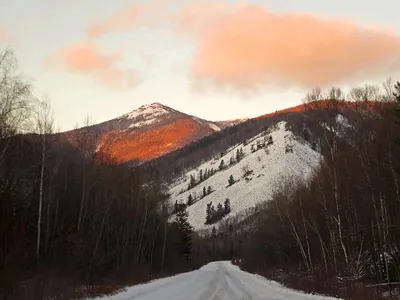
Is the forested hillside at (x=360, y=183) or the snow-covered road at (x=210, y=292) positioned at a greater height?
the forested hillside at (x=360, y=183)

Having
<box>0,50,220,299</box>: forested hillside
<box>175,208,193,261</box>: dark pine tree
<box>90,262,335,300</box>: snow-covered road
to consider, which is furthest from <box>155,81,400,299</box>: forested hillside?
<box>175,208,193,261</box>: dark pine tree

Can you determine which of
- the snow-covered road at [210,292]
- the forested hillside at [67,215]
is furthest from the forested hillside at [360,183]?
the forested hillside at [67,215]

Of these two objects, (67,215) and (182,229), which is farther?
(182,229)

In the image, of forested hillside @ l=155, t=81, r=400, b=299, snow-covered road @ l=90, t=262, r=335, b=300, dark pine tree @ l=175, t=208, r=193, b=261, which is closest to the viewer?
snow-covered road @ l=90, t=262, r=335, b=300

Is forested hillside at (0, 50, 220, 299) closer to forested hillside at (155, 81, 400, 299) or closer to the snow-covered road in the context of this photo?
the snow-covered road

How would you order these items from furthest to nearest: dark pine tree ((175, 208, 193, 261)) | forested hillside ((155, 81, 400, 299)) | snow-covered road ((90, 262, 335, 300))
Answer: dark pine tree ((175, 208, 193, 261)) → forested hillside ((155, 81, 400, 299)) → snow-covered road ((90, 262, 335, 300))

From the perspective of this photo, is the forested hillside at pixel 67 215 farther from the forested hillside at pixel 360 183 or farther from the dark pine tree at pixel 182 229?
the forested hillside at pixel 360 183

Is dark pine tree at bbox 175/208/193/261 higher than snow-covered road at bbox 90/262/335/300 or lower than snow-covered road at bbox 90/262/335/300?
higher

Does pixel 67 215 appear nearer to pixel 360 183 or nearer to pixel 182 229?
pixel 360 183

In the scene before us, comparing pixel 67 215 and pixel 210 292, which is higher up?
pixel 67 215

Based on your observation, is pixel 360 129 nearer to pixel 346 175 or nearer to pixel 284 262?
pixel 346 175

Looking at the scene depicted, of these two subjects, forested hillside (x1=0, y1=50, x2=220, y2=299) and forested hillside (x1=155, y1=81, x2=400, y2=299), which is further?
forested hillside (x1=155, y1=81, x2=400, y2=299)

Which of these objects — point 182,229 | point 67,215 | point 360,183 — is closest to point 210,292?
point 360,183

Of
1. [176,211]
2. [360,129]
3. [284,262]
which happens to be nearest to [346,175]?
[360,129]
